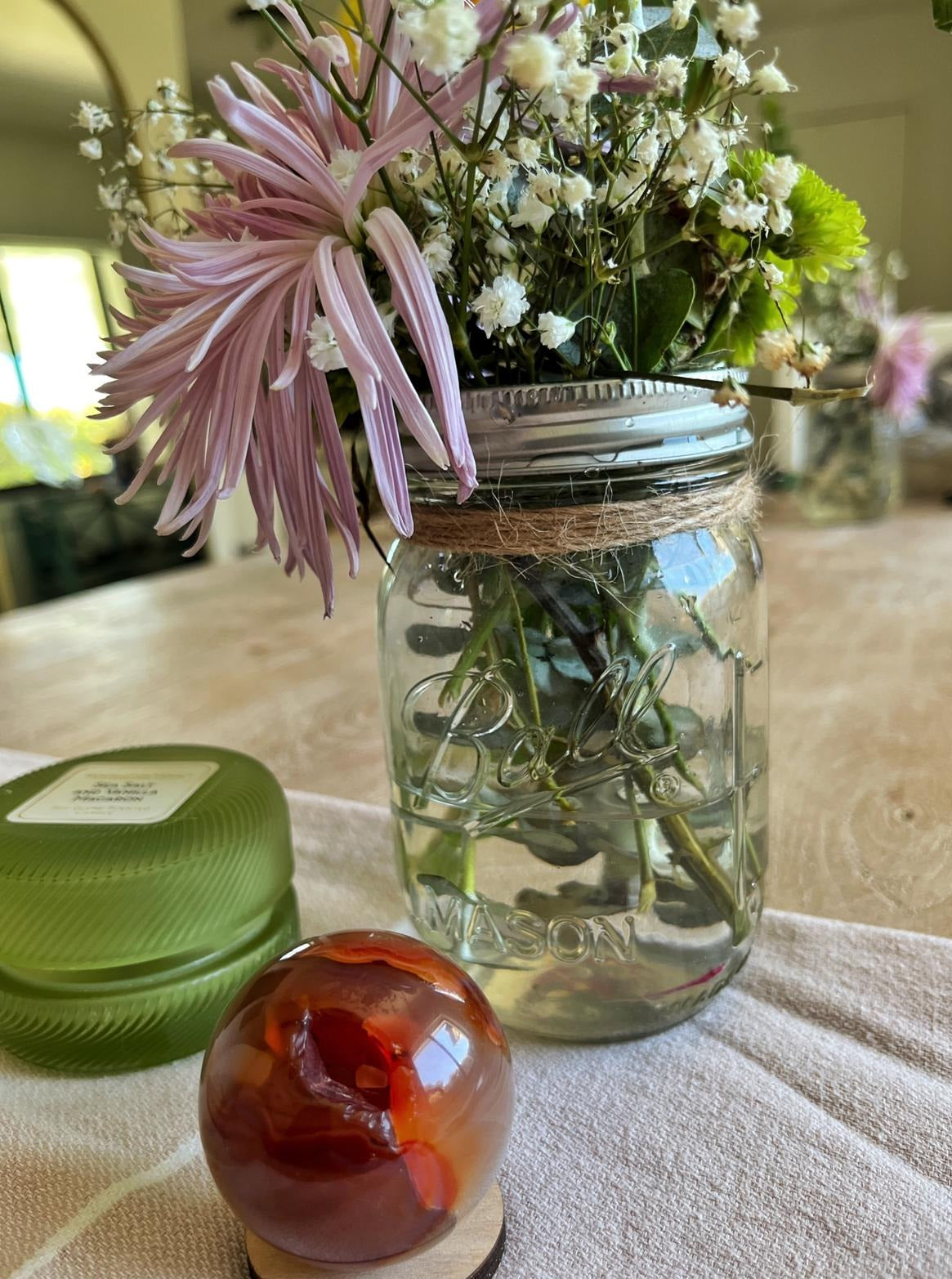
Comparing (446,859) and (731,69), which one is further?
(446,859)

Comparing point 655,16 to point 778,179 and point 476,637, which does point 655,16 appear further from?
point 476,637

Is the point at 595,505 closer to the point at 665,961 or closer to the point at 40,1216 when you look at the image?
the point at 665,961

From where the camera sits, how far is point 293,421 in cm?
32

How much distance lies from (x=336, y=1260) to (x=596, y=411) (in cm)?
27

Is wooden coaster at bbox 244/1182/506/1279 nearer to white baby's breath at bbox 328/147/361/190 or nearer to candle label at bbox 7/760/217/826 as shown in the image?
candle label at bbox 7/760/217/826

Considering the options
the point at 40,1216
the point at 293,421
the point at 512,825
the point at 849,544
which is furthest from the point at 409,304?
the point at 849,544

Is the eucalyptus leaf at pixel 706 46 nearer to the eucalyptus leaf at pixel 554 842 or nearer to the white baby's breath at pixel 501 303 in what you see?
the white baby's breath at pixel 501 303

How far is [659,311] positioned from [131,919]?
0.96 ft

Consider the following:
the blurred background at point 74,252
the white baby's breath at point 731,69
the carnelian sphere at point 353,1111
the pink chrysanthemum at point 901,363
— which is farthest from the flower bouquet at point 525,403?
the blurred background at point 74,252

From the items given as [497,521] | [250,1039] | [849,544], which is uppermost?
[497,521]

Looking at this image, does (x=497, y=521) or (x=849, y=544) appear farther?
(x=849, y=544)

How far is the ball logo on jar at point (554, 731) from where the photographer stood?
0.36 metres

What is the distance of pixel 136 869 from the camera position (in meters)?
0.37

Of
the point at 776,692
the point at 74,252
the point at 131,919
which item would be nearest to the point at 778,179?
the point at 131,919
